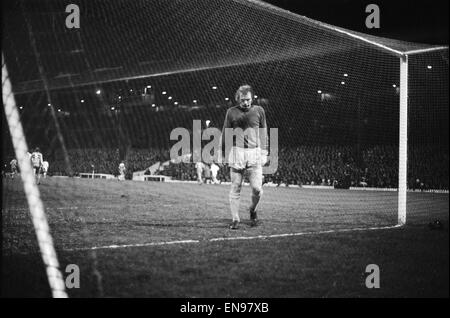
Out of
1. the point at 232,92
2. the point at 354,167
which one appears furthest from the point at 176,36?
the point at 354,167

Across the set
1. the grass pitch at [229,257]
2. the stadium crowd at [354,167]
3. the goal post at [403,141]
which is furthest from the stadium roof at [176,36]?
the stadium crowd at [354,167]

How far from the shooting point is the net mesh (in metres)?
7.70

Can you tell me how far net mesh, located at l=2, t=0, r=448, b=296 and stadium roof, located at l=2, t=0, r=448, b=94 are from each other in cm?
5

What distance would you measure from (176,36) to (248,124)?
5981 millimetres

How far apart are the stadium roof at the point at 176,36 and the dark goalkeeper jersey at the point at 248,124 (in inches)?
81.6

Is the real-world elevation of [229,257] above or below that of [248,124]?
below

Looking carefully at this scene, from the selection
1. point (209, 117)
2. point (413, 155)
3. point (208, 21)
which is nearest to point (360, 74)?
point (208, 21)

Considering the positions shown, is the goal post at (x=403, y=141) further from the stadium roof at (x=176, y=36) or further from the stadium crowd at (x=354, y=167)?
the stadium crowd at (x=354, y=167)

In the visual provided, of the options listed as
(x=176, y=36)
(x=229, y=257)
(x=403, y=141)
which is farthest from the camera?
(x=176, y=36)

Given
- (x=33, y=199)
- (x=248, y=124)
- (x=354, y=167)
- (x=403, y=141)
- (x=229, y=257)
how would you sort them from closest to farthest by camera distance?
(x=33, y=199) < (x=229, y=257) < (x=248, y=124) < (x=403, y=141) < (x=354, y=167)

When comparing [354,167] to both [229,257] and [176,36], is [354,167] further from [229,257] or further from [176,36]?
[229,257]

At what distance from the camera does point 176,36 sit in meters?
11.5

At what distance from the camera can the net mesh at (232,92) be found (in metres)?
7.70

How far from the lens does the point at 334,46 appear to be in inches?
438
